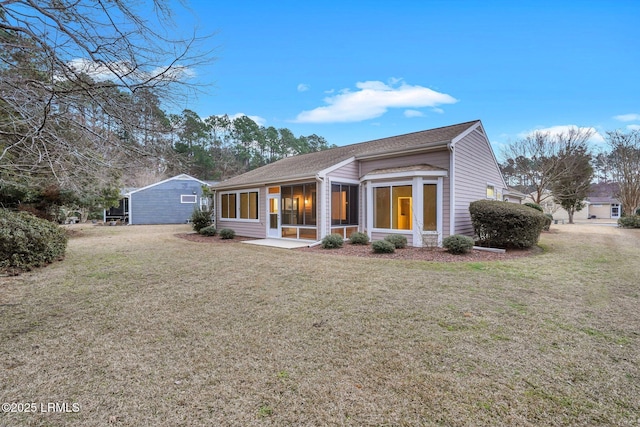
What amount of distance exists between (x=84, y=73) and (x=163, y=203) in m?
24.3

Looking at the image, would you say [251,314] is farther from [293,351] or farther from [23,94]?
[23,94]

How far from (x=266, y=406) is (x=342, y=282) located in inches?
146

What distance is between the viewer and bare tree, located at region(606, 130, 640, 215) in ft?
74.8

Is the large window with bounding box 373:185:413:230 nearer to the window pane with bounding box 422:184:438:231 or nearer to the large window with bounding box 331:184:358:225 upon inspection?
the window pane with bounding box 422:184:438:231

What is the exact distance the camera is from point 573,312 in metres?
4.15

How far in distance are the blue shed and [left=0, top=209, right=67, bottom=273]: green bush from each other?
58.6ft

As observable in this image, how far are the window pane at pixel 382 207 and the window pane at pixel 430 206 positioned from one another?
127cm

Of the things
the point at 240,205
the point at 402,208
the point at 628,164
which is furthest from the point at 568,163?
the point at 240,205

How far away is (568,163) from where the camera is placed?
2127 centimetres

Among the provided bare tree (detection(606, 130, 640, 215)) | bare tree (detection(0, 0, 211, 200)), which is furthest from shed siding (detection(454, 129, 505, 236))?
bare tree (detection(606, 130, 640, 215))

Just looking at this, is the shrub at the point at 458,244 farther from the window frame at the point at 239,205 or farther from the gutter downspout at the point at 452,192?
the window frame at the point at 239,205

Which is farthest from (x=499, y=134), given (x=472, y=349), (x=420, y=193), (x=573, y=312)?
(x=472, y=349)


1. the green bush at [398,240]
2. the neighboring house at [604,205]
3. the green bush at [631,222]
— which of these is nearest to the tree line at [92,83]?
the green bush at [398,240]

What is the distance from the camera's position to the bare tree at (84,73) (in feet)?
10.6
